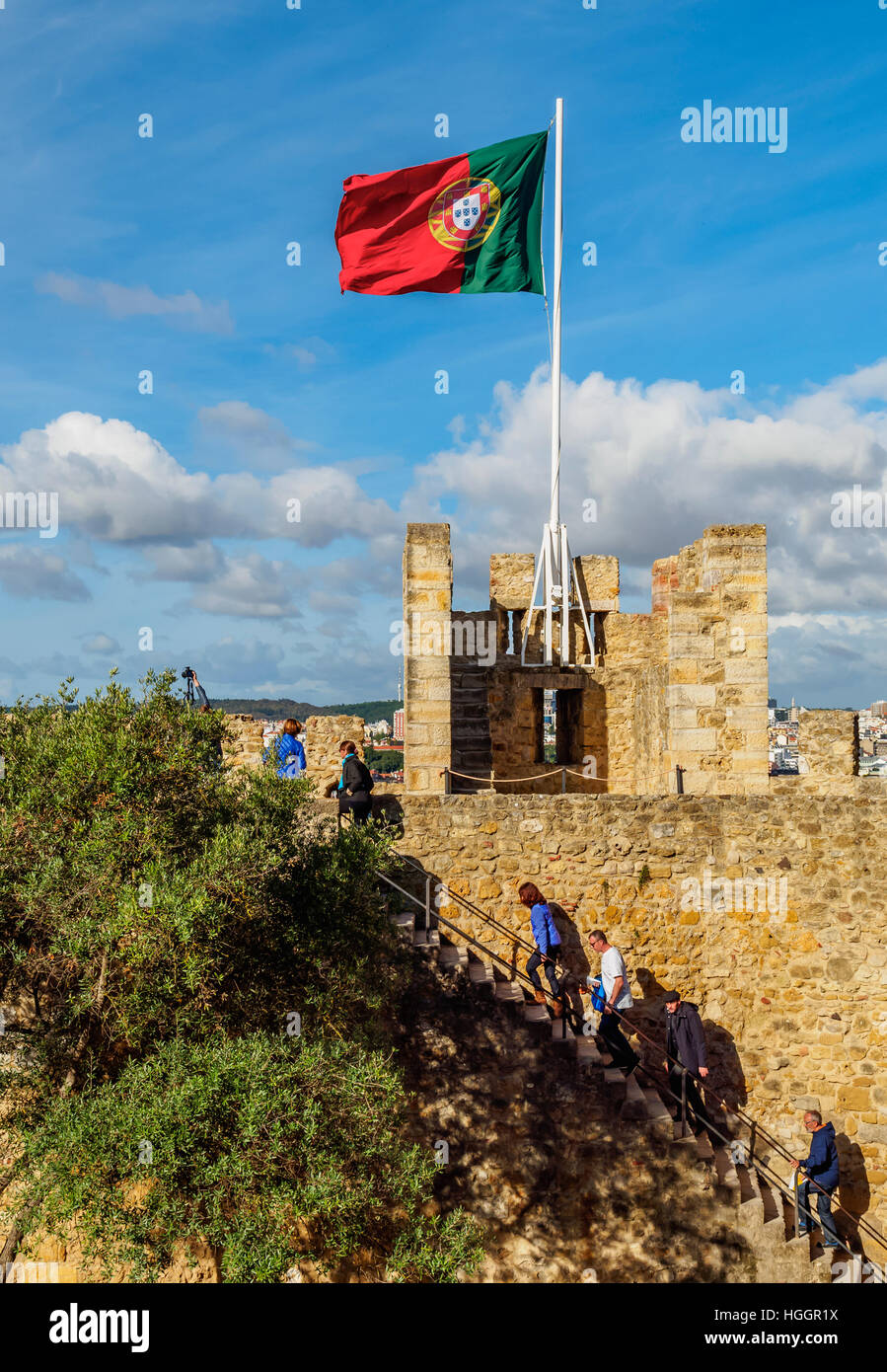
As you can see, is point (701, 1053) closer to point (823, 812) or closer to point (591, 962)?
point (591, 962)

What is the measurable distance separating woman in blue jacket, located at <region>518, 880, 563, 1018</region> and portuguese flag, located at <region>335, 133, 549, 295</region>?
8.97m

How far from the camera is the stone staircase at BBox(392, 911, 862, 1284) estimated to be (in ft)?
32.0

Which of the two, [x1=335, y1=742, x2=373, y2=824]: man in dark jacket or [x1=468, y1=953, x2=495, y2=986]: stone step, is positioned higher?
[x1=335, y1=742, x2=373, y2=824]: man in dark jacket

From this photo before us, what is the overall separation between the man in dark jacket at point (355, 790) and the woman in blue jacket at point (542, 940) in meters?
1.99

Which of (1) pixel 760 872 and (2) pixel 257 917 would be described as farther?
(1) pixel 760 872

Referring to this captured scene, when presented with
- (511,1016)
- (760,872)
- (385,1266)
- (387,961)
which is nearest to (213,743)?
(387,961)

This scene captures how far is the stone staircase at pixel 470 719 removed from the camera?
51.6ft

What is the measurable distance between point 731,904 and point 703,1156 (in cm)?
309

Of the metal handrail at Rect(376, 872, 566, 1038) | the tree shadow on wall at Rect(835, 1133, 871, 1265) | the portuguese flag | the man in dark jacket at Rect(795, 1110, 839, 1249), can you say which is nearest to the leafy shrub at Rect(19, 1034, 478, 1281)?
the metal handrail at Rect(376, 872, 566, 1038)

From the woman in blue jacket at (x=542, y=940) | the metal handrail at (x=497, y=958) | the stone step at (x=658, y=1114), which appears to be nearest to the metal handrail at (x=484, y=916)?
the metal handrail at (x=497, y=958)

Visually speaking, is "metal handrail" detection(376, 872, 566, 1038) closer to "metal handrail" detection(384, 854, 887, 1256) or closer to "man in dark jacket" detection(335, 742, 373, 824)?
"metal handrail" detection(384, 854, 887, 1256)

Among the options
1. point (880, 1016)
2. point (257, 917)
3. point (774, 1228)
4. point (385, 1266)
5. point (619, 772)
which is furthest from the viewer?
point (619, 772)

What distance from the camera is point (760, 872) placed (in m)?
12.1
